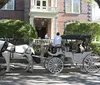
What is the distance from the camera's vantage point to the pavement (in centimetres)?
1199

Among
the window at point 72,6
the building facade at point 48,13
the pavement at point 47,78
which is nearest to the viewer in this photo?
the pavement at point 47,78

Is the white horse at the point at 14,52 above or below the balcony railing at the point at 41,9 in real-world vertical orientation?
below

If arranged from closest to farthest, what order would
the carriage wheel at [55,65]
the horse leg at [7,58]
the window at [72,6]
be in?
the horse leg at [7,58]
the carriage wheel at [55,65]
the window at [72,6]

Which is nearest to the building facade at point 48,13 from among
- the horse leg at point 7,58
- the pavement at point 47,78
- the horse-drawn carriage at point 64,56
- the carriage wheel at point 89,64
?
the horse-drawn carriage at point 64,56

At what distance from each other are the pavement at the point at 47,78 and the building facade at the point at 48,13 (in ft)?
72.9

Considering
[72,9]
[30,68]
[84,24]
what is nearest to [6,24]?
[84,24]

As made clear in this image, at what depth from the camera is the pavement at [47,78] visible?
11987 millimetres

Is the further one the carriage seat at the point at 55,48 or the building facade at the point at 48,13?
the building facade at the point at 48,13

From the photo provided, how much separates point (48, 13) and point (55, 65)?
23.6 metres

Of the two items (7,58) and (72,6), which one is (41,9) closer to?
(72,6)

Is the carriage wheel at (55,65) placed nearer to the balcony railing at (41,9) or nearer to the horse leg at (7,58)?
the horse leg at (7,58)

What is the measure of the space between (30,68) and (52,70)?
1.15 meters

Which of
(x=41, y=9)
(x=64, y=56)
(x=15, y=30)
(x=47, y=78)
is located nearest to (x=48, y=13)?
(x=41, y=9)

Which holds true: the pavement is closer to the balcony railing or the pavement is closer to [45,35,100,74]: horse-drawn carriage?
[45,35,100,74]: horse-drawn carriage
